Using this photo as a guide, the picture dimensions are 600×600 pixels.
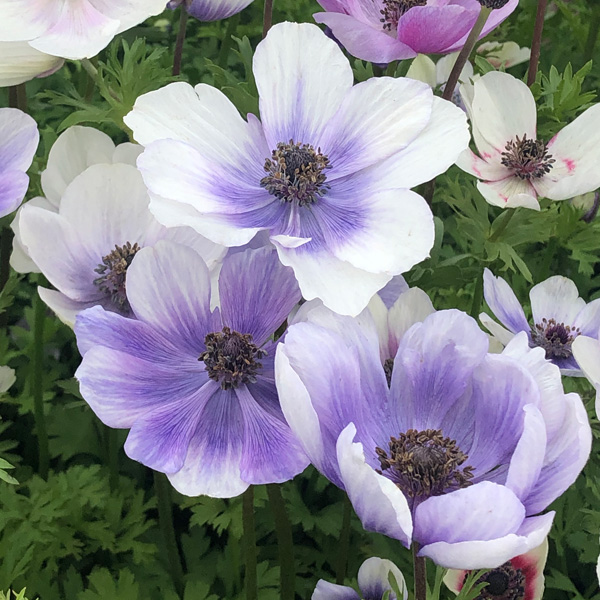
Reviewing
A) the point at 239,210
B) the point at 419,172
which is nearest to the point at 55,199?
the point at 239,210

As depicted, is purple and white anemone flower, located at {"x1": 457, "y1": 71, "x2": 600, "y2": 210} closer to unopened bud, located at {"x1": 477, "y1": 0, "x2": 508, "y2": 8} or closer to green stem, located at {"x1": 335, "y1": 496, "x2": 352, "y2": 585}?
unopened bud, located at {"x1": 477, "y1": 0, "x2": 508, "y2": 8}

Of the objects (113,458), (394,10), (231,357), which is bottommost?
(113,458)

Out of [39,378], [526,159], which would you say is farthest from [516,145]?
[39,378]

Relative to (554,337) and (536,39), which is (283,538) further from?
(536,39)

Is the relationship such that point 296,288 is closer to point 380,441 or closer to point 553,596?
point 380,441

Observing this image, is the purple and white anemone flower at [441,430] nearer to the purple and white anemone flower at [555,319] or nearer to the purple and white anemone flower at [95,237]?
the purple and white anemone flower at [95,237]

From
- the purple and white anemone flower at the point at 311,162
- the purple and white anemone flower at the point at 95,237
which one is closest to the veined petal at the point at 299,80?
the purple and white anemone flower at the point at 311,162
